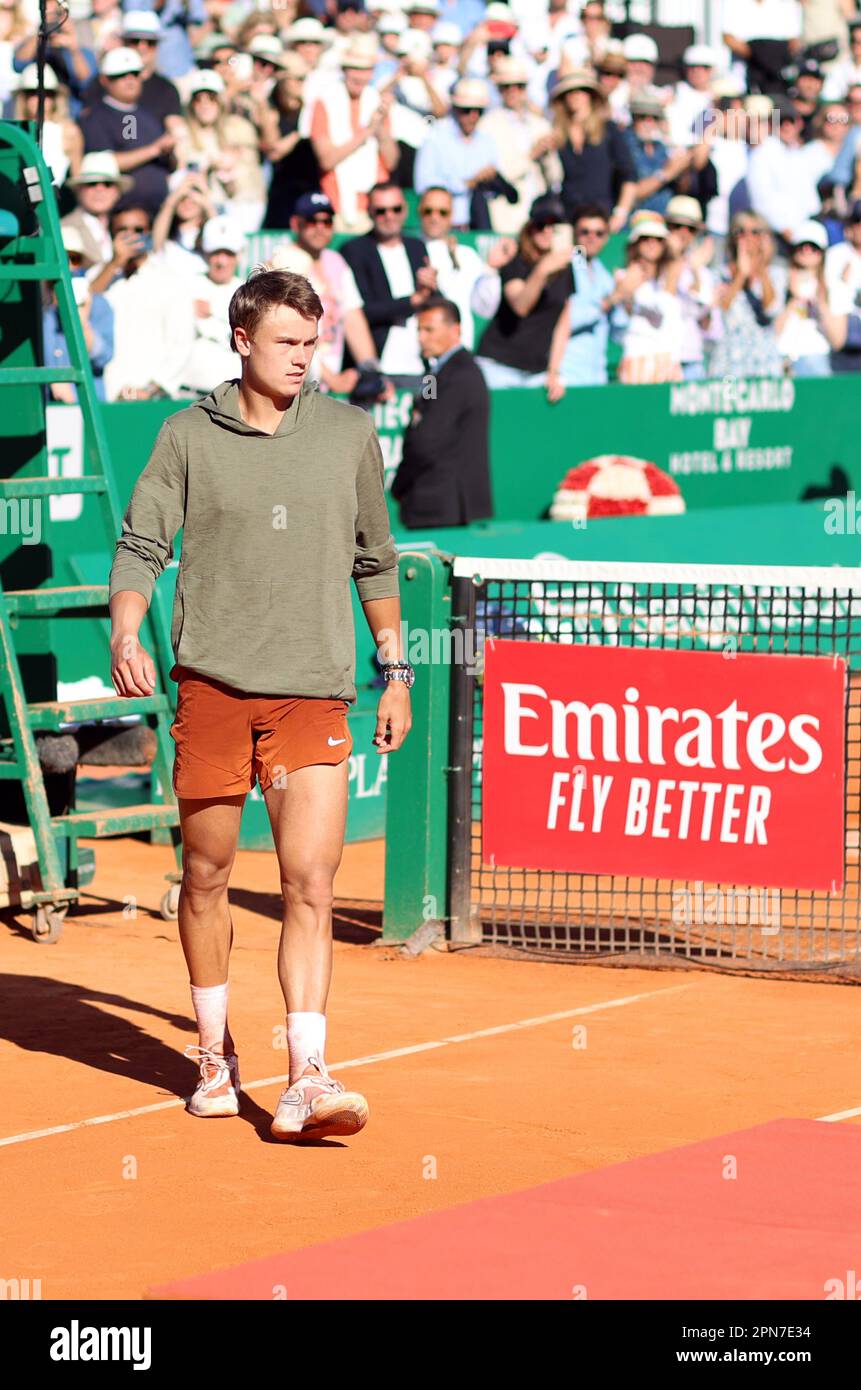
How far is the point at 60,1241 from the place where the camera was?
17.3ft

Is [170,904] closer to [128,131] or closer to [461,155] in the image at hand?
[128,131]

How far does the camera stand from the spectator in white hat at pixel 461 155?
1816 centimetres

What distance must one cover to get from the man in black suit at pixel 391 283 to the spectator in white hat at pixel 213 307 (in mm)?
1091

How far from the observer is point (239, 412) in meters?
6.04

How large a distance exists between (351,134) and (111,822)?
900 centimetres

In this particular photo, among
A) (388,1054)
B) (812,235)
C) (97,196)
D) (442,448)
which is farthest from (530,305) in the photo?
(388,1054)

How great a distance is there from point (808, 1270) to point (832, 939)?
4.32 m

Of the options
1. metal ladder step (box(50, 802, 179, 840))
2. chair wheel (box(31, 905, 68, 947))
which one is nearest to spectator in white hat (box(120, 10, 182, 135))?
metal ladder step (box(50, 802, 179, 840))

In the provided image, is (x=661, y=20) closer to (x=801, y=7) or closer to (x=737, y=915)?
(x=801, y=7)

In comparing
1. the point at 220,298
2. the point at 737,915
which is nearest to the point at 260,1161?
the point at 737,915

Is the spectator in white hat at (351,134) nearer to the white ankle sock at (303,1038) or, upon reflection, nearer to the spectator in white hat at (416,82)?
the spectator in white hat at (416,82)

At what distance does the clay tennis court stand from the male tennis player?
1.34 feet

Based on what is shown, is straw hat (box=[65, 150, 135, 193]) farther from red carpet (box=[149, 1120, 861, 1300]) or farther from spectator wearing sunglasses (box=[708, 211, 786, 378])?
red carpet (box=[149, 1120, 861, 1300])

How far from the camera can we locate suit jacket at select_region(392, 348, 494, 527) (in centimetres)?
1435
